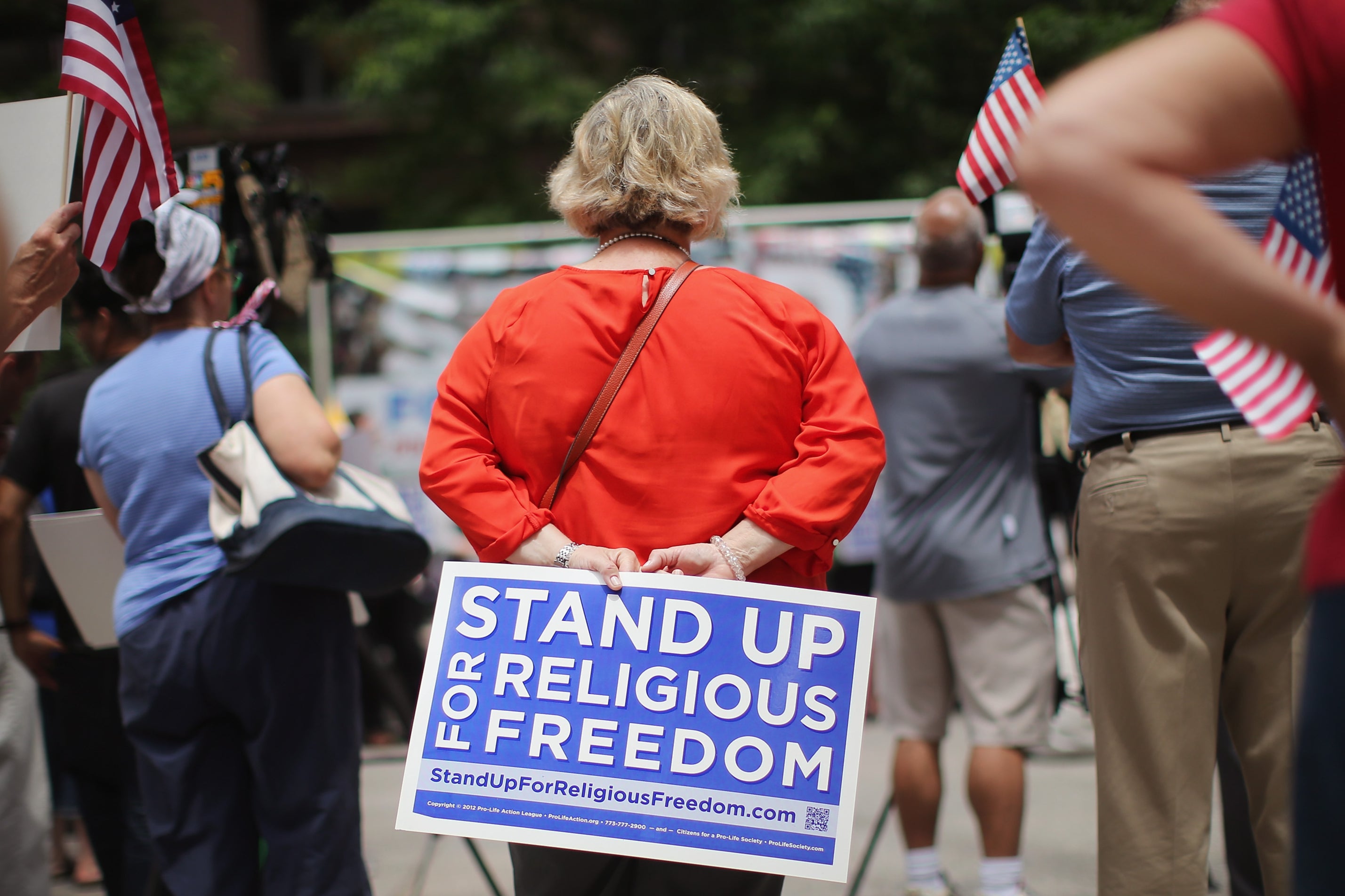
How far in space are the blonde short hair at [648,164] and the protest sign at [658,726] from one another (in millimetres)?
705

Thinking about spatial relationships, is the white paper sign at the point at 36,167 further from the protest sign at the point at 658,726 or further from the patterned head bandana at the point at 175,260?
the protest sign at the point at 658,726

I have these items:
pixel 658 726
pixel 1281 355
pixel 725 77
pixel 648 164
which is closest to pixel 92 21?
pixel 648 164

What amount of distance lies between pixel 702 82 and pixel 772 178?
2.15 meters

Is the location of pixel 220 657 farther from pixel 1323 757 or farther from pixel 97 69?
pixel 1323 757

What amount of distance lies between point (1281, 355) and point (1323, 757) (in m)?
0.43

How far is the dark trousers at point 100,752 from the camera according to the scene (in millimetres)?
3484

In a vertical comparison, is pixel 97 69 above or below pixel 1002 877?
above

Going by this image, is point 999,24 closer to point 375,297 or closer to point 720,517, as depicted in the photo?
point 375,297

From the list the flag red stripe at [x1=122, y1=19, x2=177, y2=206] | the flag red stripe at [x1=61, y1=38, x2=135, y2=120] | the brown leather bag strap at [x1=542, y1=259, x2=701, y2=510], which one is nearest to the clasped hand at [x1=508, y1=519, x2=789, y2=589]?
the brown leather bag strap at [x1=542, y1=259, x2=701, y2=510]

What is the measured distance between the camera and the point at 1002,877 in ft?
11.3

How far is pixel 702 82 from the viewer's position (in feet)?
45.4

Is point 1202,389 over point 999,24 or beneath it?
beneath

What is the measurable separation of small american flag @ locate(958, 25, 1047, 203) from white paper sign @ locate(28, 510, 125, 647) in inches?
95.3

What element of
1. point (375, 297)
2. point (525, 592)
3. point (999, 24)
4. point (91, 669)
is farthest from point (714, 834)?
point (999, 24)
